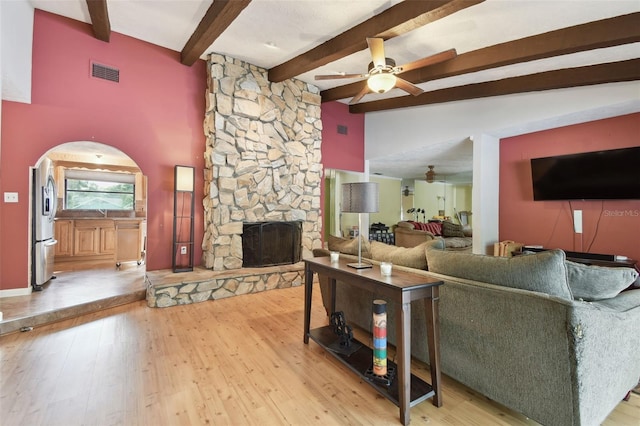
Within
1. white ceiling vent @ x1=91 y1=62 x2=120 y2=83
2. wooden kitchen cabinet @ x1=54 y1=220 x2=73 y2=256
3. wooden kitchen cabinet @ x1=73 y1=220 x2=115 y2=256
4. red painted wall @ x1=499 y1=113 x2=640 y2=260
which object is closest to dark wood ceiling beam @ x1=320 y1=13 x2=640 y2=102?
red painted wall @ x1=499 y1=113 x2=640 y2=260

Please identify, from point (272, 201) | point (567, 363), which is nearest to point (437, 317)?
point (567, 363)

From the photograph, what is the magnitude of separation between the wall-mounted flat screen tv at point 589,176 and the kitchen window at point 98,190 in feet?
25.6

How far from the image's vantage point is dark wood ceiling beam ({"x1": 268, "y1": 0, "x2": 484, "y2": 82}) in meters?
2.67

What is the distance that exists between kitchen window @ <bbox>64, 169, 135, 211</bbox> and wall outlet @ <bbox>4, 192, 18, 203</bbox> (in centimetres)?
284

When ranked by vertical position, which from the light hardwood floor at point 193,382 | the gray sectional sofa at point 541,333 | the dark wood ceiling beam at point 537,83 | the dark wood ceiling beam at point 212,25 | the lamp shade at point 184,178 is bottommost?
the light hardwood floor at point 193,382

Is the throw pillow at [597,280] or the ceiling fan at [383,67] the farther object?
the ceiling fan at [383,67]

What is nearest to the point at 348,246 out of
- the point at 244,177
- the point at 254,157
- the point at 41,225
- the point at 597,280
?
the point at 597,280

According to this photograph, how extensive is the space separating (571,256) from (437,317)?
→ 11.9ft

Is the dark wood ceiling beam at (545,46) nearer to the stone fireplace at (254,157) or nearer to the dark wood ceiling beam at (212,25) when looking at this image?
the stone fireplace at (254,157)

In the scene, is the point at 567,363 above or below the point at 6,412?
above

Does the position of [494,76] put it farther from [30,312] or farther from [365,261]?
[30,312]

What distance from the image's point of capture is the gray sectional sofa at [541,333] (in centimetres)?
145

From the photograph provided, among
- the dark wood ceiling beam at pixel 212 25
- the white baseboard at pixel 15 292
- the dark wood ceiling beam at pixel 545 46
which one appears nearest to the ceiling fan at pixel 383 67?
the dark wood ceiling beam at pixel 545 46

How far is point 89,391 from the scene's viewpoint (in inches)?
77.8
